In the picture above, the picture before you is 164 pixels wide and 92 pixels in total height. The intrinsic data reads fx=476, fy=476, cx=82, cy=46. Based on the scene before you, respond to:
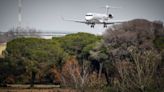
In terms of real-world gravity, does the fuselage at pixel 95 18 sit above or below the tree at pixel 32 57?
above

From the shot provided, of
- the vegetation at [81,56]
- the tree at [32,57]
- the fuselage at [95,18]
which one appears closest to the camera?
the vegetation at [81,56]

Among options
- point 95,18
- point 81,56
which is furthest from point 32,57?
point 95,18

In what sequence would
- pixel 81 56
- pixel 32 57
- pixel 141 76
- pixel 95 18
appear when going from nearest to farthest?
pixel 141 76 → pixel 32 57 → pixel 81 56 → pixel 95 18

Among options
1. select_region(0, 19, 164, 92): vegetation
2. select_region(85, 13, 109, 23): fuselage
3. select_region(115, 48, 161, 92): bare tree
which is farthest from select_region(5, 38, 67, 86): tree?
select_region(85, 13, 109, 23): fuselage

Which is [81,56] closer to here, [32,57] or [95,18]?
[32,57]

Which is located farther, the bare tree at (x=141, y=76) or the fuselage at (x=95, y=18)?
the fuselage at (x=95, y=18)

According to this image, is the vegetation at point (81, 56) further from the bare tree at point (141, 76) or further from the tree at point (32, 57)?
the bare tree at point (141, 76)

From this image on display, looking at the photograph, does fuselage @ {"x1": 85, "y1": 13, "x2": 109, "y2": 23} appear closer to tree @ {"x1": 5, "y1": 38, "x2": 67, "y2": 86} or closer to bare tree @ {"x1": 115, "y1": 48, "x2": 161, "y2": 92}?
tree @ {"x1": 5, "y1": 38, "x2": 67, "y2": 86}

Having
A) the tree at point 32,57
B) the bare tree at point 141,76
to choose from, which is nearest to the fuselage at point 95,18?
the tree at point 32,57

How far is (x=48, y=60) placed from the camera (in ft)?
136

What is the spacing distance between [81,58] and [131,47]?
7.00m

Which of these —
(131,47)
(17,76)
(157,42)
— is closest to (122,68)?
(131,47)

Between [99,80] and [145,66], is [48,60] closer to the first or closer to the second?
[99,80]

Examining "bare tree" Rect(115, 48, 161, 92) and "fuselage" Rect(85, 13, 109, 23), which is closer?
"bare tree" Rect(115, 48, 161, 92)
